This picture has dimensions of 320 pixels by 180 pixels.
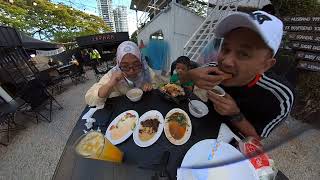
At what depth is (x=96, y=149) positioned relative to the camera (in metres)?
1.12

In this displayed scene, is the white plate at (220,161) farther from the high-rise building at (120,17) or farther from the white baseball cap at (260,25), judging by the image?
the high-rise building at (120,17)

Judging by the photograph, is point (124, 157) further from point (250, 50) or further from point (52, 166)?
point (52, 166)

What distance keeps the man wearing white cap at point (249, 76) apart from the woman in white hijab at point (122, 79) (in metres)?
0.88

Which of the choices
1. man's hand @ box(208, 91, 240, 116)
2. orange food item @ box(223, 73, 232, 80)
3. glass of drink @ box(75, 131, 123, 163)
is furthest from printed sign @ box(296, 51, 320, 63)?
glass of drink @ box(75, 131, 123, 163)

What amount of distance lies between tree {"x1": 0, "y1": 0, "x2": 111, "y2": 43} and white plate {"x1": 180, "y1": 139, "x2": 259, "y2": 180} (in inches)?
823

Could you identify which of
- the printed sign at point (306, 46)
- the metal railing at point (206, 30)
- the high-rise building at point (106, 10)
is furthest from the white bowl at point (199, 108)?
the high-rise building at point (106, 10)

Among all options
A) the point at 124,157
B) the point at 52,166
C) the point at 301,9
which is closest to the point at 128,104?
the point at 124,157

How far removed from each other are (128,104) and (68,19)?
1110 inches

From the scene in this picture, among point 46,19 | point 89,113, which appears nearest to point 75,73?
point 89,113

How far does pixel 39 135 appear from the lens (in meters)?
4.98

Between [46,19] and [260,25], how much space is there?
86.9 ft

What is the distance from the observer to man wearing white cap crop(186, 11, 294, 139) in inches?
40.8

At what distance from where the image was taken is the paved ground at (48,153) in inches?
125

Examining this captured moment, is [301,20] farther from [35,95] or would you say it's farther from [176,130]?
[35,95]
